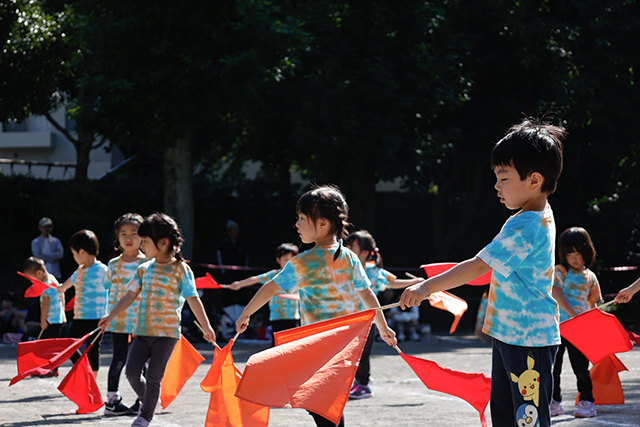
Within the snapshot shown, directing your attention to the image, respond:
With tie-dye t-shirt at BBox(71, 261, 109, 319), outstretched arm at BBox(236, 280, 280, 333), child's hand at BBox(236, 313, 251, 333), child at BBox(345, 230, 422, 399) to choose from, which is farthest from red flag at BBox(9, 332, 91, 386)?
child at BBox(345, 230, 422, 399)

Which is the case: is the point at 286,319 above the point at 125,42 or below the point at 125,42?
below

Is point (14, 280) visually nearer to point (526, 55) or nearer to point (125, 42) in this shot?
point (125, 42)

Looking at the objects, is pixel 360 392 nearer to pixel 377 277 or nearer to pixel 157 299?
pixel 377 277

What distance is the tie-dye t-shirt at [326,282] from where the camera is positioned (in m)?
4.82

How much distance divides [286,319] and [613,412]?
448 centimetres

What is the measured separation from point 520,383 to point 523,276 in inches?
18.1

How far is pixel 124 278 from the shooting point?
721cm

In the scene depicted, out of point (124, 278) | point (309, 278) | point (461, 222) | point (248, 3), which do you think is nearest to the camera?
point (309, 278)

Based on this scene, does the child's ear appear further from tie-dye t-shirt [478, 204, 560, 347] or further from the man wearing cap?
the man wearing cap

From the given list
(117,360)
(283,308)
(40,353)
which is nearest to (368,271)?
(283,308)

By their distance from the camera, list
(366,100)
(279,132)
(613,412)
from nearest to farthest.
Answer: (613,412) → (366,100) → (279,132)

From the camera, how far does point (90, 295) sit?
7957 mm

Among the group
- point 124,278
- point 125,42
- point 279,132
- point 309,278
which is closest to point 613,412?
point 309,278

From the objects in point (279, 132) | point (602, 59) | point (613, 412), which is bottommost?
point (613, 412)
